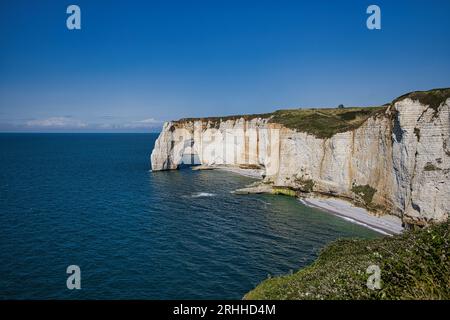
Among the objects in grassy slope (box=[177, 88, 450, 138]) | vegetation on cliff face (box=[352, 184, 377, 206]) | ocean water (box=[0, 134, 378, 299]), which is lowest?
ocean water (box=[0, 134, 378, 299])

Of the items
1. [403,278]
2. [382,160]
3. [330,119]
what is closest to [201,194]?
[330,119]

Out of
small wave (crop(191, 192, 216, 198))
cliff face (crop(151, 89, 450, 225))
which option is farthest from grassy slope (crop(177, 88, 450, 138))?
small wave (crop(191, 192, 216, 198))

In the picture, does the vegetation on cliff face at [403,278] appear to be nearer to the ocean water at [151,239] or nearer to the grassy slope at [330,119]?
the ocean water at [151,239]

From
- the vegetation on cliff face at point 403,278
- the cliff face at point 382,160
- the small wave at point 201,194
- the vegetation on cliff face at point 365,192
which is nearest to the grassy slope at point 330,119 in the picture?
the cliff face at point 382,160

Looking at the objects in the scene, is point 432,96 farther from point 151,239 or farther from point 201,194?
point 201,194

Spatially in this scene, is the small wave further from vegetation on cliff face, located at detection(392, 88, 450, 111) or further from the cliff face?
vegetation on cliff face, located at detection(392, 88, 450, 111)

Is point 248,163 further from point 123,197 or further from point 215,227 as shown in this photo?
point 215,227
